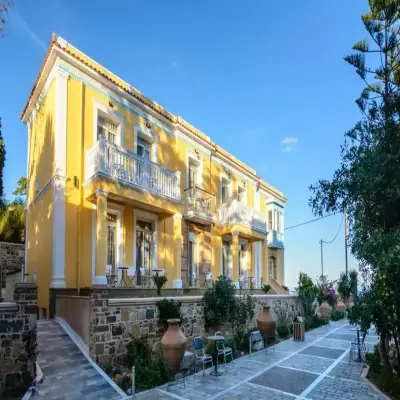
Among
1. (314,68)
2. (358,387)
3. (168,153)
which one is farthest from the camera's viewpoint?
(168,153)

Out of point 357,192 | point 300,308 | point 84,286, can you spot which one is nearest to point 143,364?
point 84,286

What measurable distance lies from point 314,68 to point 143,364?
1027cm

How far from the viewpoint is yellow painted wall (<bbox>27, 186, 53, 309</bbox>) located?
35.8ft

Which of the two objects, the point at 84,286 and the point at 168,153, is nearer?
the point at 84,286

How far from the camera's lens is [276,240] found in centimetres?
2272

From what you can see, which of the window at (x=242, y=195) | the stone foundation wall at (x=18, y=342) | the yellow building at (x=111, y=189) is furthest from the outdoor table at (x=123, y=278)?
the window at (x=242, y=195)

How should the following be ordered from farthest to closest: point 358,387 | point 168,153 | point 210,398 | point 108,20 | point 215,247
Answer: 1. point 215,247
2. point 168,153
3. point 108,20
4. point 358,387
5. point 210,398

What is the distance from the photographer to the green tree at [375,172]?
23.0ft

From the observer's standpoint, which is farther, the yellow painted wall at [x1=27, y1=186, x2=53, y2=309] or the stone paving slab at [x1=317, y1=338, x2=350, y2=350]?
the stone paving slab at [x1=317, y1=338, x2=350, y2=350]

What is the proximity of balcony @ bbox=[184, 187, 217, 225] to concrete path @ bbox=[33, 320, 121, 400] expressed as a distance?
7676 mm

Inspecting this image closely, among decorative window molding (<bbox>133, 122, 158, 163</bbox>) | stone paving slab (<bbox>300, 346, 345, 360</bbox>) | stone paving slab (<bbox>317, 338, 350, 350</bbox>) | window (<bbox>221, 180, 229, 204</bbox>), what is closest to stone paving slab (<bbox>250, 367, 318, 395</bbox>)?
stone paving slab (<bbox>300, 346, 345, 360</bbox>)

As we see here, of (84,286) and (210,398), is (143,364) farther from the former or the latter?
(84,286)

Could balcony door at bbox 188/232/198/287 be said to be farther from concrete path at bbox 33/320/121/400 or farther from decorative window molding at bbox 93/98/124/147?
concrete path at bbox 33/320/121/400

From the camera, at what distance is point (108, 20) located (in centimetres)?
1078
